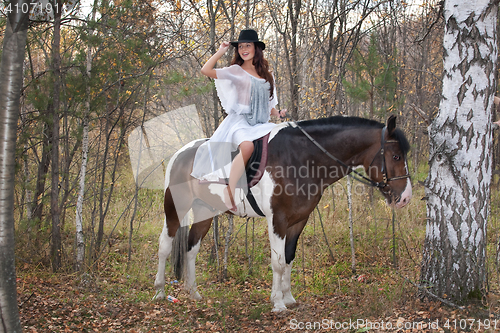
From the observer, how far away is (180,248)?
16.0ft

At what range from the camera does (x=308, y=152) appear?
3.96 meters

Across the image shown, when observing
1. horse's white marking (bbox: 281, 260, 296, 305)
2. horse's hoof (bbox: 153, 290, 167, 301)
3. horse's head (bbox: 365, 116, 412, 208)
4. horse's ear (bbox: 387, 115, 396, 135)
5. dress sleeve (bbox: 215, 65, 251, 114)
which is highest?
dress sleeve (bbox: 215, 65, 251, 114)

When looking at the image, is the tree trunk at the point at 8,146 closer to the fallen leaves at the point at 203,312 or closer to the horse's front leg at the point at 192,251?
the fallen leaves at the point at 203,312

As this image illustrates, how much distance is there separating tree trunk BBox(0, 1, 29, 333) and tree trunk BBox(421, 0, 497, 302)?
11.8 feet

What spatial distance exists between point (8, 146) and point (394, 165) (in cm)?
336

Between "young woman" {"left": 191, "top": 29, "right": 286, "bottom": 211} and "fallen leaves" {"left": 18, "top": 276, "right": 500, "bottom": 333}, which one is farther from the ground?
"young woman" {"left": 191, "top": 29, "right": 286, "bottom": 211}

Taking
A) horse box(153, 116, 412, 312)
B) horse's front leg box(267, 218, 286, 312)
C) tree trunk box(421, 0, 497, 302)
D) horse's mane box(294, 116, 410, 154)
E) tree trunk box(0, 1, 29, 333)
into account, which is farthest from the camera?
horse's front leg box(267, 218, 286, 312)

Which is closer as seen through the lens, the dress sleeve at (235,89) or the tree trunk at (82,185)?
the dress sleeve at (235,89)

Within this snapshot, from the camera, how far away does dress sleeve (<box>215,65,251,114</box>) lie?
13.3ft

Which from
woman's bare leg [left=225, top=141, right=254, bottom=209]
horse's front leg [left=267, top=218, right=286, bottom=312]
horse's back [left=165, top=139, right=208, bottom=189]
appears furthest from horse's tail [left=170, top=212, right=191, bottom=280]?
horse's front leg [left=267, top=218, right=286, bottom=312]

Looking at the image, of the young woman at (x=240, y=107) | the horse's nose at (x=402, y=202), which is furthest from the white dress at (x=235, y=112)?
the horse's nose at (x=402, y=202)

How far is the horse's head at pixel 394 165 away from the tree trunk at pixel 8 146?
126 inches

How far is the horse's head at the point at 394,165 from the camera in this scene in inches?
142

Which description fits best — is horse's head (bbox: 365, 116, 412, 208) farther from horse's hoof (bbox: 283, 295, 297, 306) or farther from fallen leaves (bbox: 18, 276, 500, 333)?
horse's hoof (bbox: 283, 295, 297, 306)
